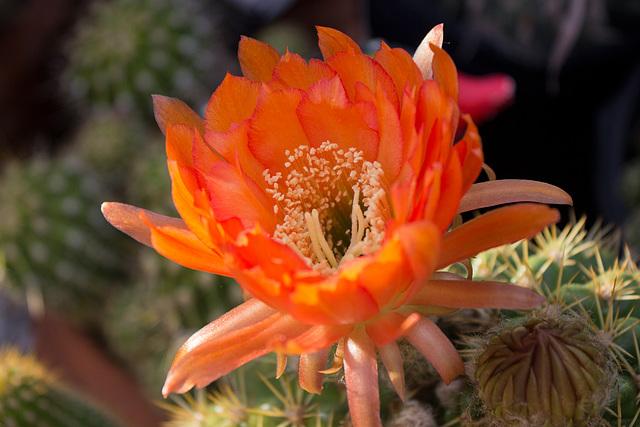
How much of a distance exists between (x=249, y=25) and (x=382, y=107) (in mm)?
1306

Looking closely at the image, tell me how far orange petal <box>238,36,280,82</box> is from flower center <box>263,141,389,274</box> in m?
0.07

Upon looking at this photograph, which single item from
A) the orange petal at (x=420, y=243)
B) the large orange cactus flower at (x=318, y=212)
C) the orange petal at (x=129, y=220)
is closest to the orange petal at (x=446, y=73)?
the large orange cactus flower at (x=318, y=212)

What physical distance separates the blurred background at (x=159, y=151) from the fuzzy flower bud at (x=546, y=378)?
63 centimetres

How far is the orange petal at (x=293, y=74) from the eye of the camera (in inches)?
18.2

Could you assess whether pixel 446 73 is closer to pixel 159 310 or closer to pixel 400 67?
pixel 400 67

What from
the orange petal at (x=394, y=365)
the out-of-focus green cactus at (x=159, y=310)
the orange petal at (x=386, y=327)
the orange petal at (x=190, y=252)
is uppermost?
the orange petal at (x=190, y=252)

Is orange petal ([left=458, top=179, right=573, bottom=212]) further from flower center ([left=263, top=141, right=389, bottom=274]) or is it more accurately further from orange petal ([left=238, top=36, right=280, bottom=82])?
orange petal ([left=238, top=36, right=280, bottom=82])

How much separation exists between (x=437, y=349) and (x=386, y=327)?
4cm

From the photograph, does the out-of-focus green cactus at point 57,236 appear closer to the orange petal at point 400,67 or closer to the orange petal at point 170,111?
the orange petal at point 170,111

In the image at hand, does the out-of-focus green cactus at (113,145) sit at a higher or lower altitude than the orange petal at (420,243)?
higher

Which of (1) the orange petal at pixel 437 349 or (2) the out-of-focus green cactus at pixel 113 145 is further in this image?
(2) the out-of-focus green cactus at pixel 113 145

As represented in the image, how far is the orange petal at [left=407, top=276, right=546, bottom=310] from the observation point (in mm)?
Result: 385

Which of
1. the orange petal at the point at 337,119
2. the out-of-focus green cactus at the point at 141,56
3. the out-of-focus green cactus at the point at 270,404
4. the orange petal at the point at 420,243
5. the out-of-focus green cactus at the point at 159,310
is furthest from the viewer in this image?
the out-of-focus green cactus at the point at 141,56

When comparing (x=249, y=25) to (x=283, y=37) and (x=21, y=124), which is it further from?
(x=21, y=124)
